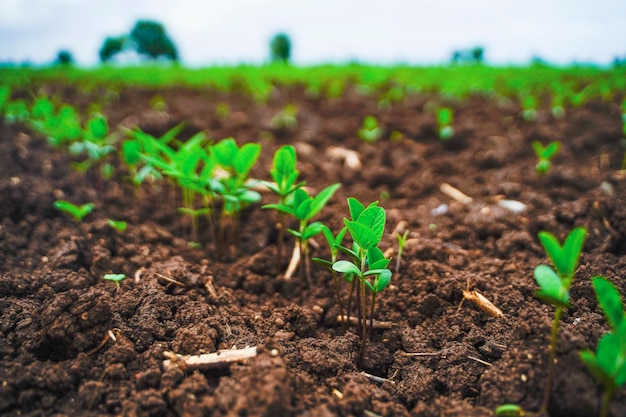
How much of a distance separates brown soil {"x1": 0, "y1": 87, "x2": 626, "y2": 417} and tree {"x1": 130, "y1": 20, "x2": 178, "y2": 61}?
1973 centimetres

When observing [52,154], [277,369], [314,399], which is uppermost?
[52,154]

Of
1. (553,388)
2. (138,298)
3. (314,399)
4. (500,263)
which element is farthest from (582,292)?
(138,298)

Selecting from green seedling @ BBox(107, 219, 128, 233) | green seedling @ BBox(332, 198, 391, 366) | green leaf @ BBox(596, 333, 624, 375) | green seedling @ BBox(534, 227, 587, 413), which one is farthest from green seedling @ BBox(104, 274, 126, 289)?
green leaf @ BBox(596, 333, 624, 375)

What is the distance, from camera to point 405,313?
173cm

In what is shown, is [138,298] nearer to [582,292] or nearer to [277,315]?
[277,315]

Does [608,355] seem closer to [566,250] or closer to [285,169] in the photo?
[566,250]

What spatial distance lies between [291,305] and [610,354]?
1.10 meters

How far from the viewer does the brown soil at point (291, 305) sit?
4.05 ft

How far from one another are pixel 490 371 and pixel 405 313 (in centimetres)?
46

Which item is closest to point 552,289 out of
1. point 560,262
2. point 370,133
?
point 560,262

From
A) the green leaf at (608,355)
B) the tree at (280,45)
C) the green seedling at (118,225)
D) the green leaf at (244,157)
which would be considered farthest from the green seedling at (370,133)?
the tree at (280,45)

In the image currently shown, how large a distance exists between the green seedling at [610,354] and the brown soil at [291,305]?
0.16 metres

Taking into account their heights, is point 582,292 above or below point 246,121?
below

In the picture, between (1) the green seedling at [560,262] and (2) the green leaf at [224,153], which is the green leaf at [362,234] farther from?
(2) the green leaf at [224,153]
